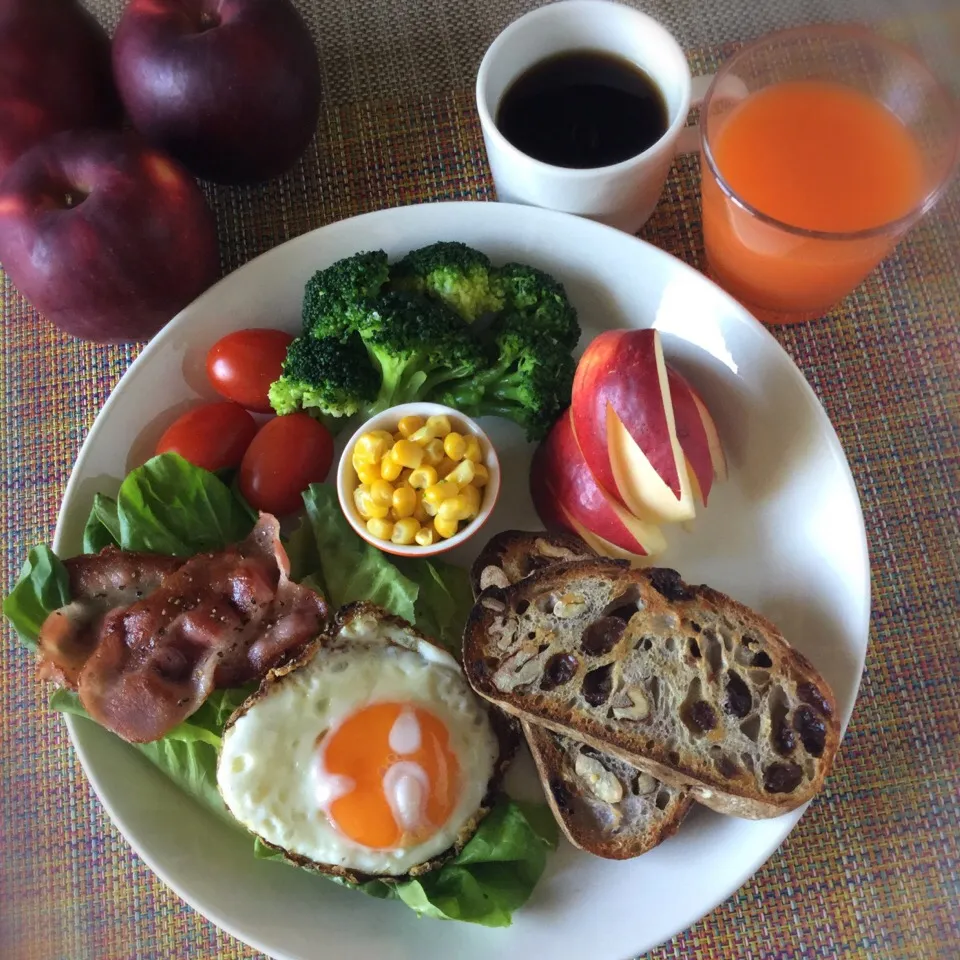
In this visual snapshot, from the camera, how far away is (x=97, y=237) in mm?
1615

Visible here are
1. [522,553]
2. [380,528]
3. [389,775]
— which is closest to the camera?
[389,775]

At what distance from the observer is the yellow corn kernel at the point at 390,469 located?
62.8 inches

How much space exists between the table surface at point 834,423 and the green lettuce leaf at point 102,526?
301mm

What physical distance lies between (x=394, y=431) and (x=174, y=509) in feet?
1.58

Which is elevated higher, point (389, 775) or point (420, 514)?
point (420, 514)

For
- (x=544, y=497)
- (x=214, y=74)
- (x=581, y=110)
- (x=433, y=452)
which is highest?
(x=214, y=74)

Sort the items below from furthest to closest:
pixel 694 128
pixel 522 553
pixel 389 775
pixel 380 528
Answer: pixel 694 128 < pixel 522 553 < pixel 380 528 < pixel 389 775

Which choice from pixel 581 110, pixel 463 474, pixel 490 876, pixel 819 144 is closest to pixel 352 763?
pixel 490 876

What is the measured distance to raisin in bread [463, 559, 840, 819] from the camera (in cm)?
148

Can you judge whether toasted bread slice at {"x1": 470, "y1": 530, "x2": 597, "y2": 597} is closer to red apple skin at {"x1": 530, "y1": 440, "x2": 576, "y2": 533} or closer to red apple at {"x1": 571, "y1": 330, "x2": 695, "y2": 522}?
red apple skin at {"x1": 530, "y1": 440, "x2": 576, "y2": 533}

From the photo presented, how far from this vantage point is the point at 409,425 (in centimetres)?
165

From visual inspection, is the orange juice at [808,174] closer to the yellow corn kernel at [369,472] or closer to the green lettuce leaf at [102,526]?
the yellow corn kernel at [369,472]

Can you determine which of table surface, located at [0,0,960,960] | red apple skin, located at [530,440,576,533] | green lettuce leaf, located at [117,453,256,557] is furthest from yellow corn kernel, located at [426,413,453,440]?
table surface, located at [0,0,960,960]

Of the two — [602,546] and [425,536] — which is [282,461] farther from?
[602,546]
